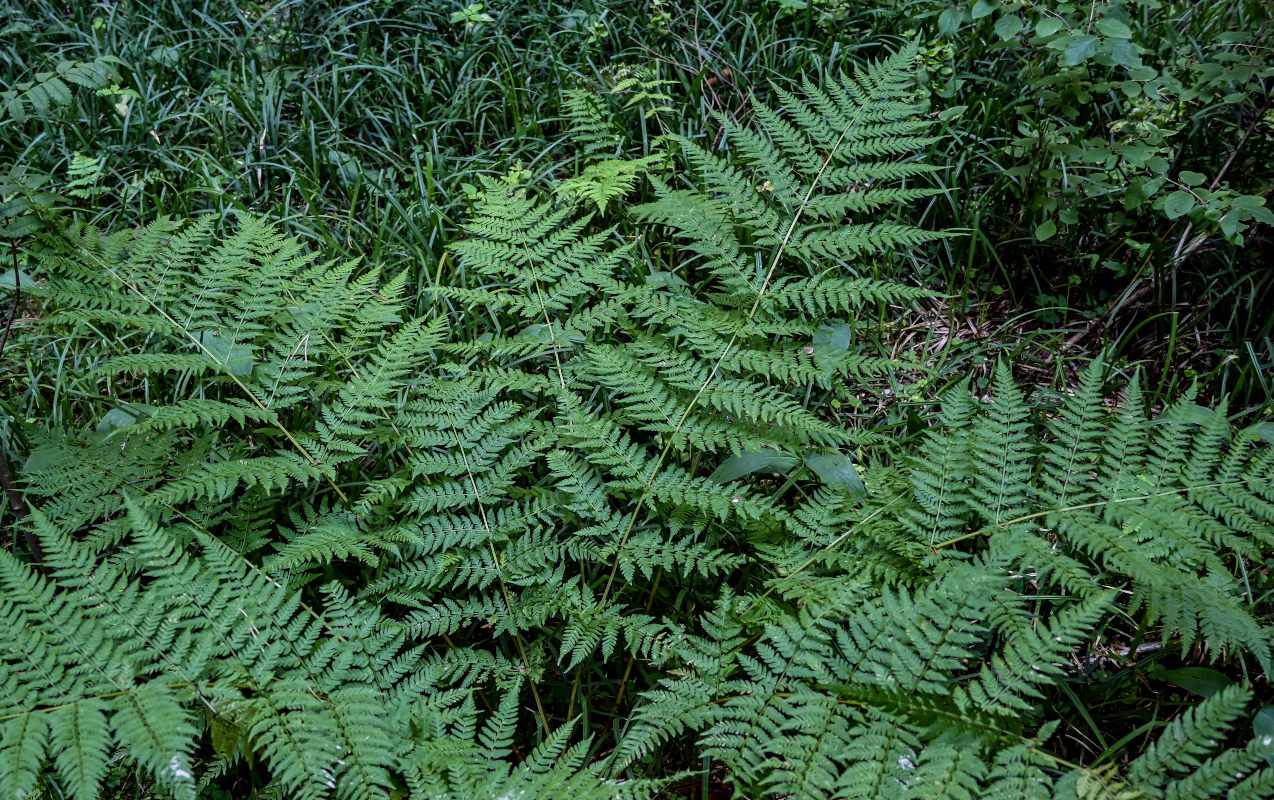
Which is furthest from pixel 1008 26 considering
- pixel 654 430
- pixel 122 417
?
pixel 122 417

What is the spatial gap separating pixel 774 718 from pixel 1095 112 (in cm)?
276

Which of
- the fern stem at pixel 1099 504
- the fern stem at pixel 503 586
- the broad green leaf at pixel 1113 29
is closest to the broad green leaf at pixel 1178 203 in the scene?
the broad green leaf at pixel 1113 29

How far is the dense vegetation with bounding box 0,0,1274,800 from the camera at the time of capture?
165cm

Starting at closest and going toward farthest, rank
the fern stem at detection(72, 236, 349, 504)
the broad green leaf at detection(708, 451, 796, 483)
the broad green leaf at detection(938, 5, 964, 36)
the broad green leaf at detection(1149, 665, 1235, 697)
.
→ the broad green leaf at detection(1149, 665, 1235, 697)
the fern stem at detection(72, 236, 349, 504)
the broad green leaf at detection(708, 451, 796, 483)
the broad green leaf at detection(938, 5, 964, 36)

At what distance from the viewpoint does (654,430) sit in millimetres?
2260

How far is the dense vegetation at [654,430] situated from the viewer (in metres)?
1.65

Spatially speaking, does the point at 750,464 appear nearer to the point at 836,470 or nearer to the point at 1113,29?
the point at 836,470

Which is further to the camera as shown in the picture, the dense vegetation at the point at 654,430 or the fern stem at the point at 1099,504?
the fern stem at the point at 1099,504

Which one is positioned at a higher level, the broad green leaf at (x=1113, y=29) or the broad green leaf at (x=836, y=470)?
the broad green leaf at (x=1113, y=29)

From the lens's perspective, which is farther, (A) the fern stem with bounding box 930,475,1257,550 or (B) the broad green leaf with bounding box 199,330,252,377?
(B) the broad green leaf with bounding box 199,330,252,377

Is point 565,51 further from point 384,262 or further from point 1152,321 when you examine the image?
point 1152,321

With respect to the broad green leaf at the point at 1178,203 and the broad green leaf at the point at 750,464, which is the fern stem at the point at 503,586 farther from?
the broad green leaf at the point at 1178,203

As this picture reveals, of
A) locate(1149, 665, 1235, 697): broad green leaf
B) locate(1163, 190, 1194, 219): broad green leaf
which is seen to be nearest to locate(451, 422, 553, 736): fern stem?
locate(1149, 665, 1235, 697): broad green leaf

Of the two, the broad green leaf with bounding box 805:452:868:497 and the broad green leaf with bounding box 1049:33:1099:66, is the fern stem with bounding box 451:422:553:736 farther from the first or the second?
the broad green leaf with bounding box 1049:33:1099:66
